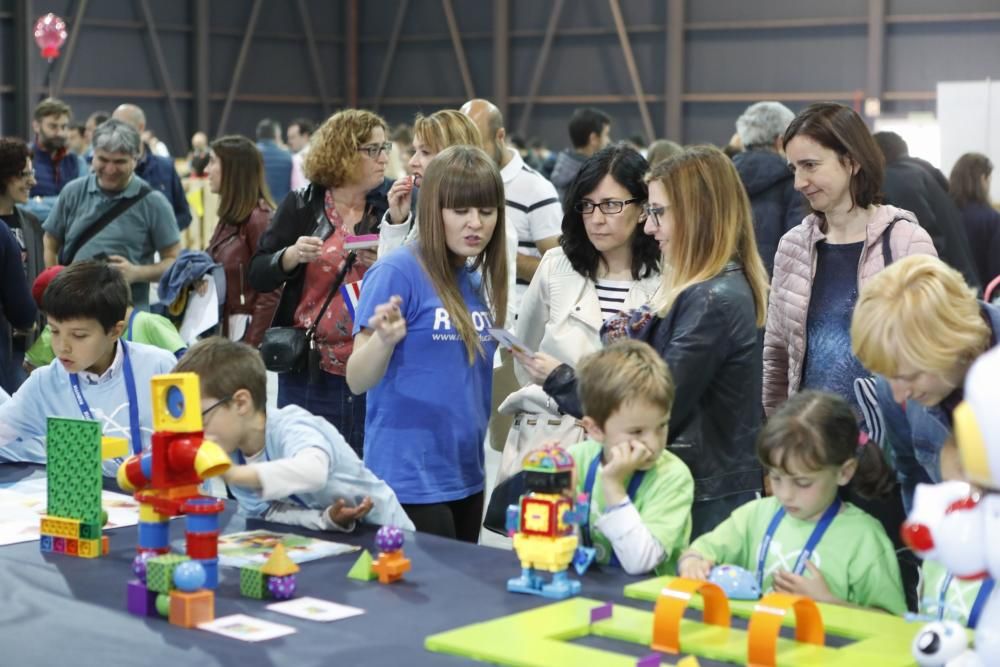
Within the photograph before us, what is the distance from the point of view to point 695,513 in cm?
264

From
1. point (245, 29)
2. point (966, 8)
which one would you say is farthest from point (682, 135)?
point (245, 29)

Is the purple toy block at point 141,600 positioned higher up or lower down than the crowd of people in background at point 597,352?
lower down

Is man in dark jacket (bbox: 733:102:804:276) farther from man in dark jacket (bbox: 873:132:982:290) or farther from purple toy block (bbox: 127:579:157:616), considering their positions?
purple toy block (bbox: 127:579:157:616)

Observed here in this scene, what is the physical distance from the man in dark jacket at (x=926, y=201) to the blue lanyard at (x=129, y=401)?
8.72 feet

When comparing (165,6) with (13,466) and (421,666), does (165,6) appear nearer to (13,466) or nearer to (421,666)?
(13,466)

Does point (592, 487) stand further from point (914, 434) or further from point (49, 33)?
point (49, 33)

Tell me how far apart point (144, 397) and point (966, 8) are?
1361 cm

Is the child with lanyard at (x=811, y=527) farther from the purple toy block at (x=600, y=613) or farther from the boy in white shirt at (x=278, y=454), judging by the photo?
the boy in white shirt at (x=278, y=454)

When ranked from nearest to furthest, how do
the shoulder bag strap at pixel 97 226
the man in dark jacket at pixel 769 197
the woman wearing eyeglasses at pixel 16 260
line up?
the woman wearing eyeglasses at pixel 16 260 → the man in dark jacket at pixel 769 197 → the shoulder bag strap at pixel 97 226

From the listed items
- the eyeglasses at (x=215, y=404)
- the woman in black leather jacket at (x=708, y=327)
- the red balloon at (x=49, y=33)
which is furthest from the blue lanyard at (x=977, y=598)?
the red balloon at (x=49, y=33)

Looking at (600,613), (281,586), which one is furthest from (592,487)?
(281,586)

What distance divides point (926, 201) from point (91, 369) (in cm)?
300

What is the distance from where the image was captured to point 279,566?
211 cm

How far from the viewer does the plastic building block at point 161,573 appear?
6.61ft
